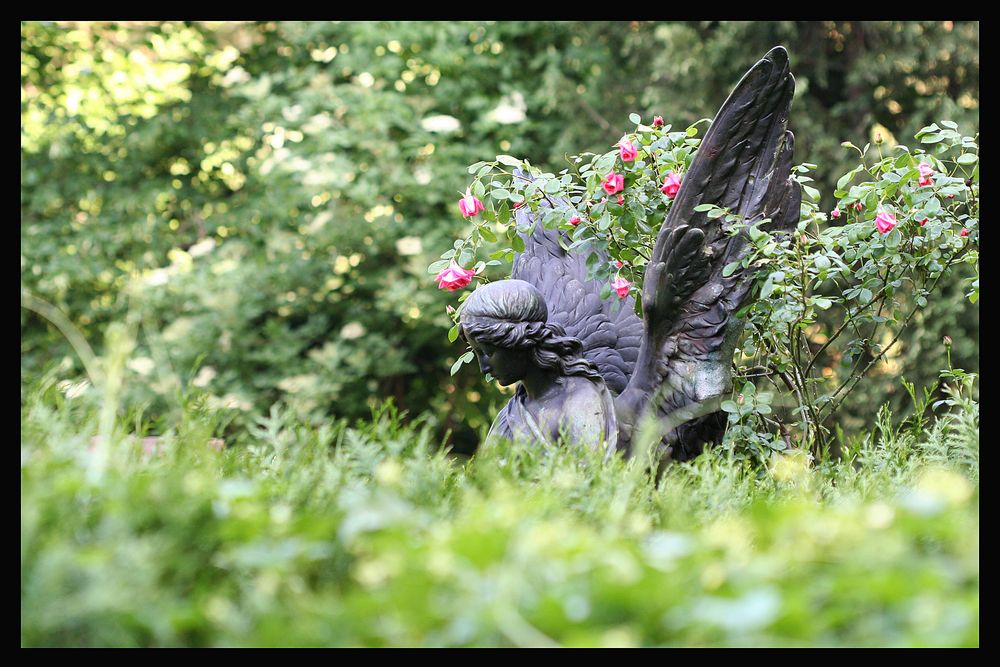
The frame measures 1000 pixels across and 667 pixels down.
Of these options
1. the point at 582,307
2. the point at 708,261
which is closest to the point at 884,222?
the point at 708,261

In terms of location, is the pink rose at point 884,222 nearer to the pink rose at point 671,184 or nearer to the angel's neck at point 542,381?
the pink rose at point 671,184

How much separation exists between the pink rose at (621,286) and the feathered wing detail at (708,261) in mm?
277

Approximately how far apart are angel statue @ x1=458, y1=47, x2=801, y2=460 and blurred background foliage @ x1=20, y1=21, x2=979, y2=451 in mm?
4429

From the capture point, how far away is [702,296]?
120 inches

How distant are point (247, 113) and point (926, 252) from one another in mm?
5987

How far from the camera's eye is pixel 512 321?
9.62 ft

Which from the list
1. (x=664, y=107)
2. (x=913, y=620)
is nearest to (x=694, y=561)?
(x=913, y=620)

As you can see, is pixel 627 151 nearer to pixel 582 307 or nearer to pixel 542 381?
pixel 582 307

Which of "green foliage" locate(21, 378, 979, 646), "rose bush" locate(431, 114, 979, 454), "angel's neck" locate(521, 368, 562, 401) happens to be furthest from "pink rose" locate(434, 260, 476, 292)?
"green foliage" locate(21, 378, 979, 646)

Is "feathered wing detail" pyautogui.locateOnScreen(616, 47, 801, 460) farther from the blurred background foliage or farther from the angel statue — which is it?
the blurred background foliage

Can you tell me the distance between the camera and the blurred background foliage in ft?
25.5

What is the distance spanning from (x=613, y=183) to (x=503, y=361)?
70cm

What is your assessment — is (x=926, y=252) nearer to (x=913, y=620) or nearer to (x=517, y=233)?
(x=517, y=233)

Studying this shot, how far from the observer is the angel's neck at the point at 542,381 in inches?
121
